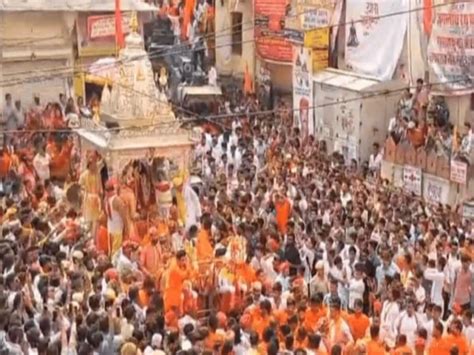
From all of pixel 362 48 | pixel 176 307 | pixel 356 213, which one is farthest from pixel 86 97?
pixel 176 307

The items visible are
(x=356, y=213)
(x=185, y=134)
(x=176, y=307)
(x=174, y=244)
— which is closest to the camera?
(x=176, y=307)

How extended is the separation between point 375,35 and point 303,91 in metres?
2.32

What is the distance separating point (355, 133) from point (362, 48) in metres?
1.94

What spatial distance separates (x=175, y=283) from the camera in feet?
38.5

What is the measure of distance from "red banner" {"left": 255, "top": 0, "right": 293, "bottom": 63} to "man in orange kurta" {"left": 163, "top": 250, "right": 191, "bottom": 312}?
45.3 feet

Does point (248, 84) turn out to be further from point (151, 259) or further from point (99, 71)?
point (151, 259)

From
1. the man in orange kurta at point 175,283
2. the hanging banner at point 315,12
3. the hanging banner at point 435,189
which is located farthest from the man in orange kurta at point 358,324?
the hanging banner at point 315,12

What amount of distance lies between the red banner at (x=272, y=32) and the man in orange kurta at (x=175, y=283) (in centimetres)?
1379

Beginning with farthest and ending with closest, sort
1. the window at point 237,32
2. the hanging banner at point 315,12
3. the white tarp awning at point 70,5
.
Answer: the window at point 237,32 → the white tarp awning at point 70,5 → the hanging banner at point 315,12

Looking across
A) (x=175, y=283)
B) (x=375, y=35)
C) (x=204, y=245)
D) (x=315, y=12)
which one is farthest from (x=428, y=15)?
(x=175, y=283)

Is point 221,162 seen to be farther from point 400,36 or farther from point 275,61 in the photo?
point 275,61

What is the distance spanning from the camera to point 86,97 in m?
23.8

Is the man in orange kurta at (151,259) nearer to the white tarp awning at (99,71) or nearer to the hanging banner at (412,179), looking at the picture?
the hanging banner at (412,179)

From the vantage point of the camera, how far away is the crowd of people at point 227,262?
10047 millimetres
